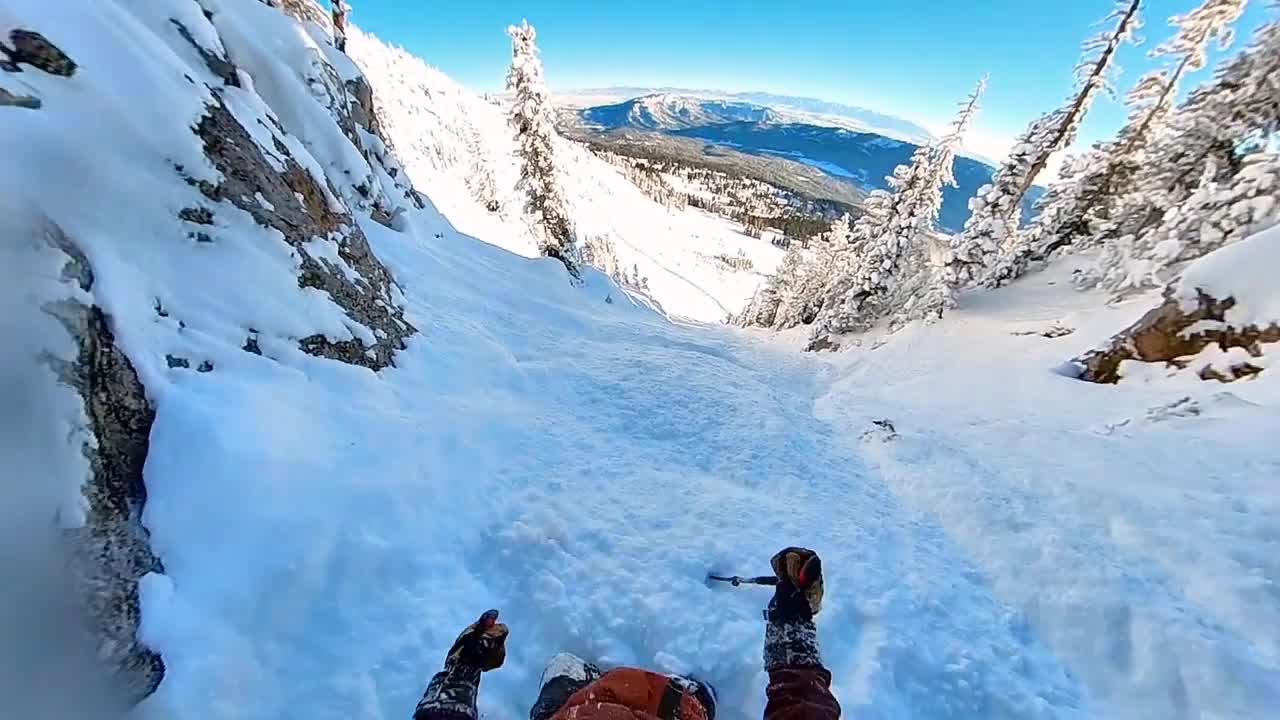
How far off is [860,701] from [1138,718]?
203 cm

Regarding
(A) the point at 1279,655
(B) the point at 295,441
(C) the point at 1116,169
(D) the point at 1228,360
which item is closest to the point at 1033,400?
(D) the point at 1228,360

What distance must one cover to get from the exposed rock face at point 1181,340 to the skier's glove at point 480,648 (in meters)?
12.6

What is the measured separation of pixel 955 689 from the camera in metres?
4.57

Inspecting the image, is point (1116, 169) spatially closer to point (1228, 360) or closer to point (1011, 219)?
point (1011, 219)

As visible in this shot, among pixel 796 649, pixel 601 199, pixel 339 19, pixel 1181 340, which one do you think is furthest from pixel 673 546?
pixel 601 199

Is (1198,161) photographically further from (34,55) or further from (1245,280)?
(34,55)

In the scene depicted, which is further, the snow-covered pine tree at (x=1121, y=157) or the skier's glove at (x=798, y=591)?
the snow-covered pine tree at (x=1121, y=157)

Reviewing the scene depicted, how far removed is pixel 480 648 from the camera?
389 cm

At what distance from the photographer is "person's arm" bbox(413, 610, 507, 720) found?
3.50 m

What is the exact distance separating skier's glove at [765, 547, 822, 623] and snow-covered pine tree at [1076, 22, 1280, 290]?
1743 cm

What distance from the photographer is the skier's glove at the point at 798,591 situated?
14.5ft

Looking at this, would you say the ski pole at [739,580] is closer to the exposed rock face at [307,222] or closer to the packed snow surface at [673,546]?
the packed snow surface at [673,546]

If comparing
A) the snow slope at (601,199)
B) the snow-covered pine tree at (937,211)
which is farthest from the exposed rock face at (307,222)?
the snow slope at (601,199)

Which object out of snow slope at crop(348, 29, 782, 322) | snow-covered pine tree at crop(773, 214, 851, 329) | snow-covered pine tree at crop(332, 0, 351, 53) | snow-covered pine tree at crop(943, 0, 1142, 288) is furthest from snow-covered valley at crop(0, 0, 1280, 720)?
snow slope at crop(348, 29, 782, 322)
